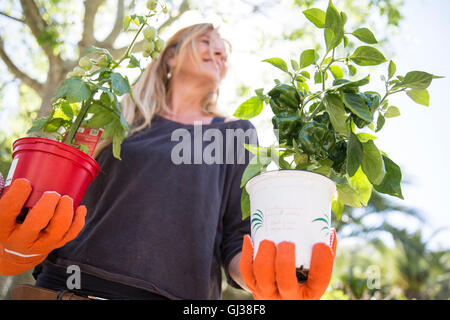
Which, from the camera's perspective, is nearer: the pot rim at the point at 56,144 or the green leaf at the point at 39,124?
the pot rim at the point at 56,144

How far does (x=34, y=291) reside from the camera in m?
1.38

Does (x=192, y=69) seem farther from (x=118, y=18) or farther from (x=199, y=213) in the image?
(x=118, y=18)

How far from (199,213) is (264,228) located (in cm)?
71

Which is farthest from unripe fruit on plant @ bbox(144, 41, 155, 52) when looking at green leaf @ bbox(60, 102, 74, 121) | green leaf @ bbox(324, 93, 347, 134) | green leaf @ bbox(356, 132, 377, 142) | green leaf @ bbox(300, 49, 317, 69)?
green leaf @ bbox(356, 132, 377, 142)

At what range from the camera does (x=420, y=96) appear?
1.05 m

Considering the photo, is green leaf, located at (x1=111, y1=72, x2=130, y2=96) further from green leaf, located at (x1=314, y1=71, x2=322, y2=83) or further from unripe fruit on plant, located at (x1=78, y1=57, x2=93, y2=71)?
green leaf, located at (x1=314, y1=71, x2=322, y2=83)

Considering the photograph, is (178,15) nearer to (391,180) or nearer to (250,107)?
(250,107)

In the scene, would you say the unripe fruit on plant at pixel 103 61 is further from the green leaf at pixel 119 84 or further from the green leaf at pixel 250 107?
the green leaf at pixel 250 107

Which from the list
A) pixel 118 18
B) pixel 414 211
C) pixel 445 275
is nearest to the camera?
pixel 118 18

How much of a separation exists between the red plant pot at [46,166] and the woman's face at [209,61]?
1055mm

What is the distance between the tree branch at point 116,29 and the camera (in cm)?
318

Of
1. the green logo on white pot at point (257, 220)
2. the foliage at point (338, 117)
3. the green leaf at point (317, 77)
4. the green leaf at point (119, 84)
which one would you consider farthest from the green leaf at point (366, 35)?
the green leaf at point (119, 84)
